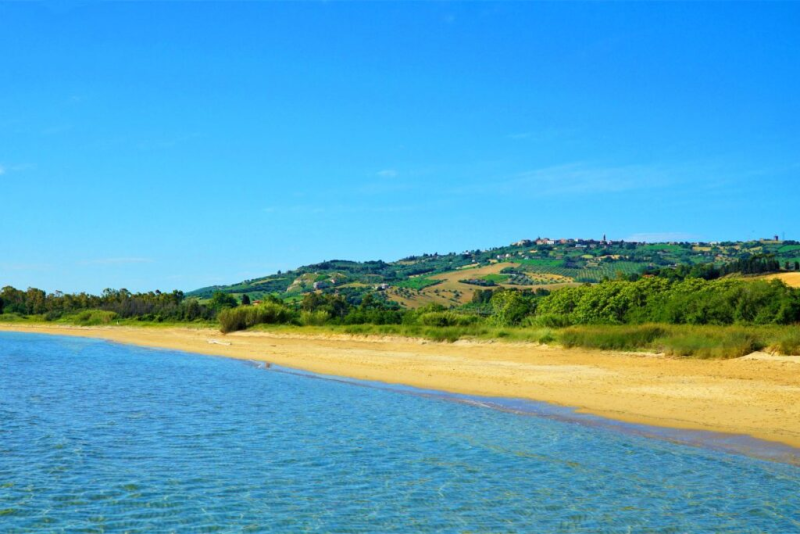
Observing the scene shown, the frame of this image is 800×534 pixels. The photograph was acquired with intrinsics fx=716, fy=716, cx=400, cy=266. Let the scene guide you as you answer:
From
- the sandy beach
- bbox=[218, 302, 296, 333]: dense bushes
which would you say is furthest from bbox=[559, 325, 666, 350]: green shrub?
bbox=[218, 302, 296, 333]: dense bushes

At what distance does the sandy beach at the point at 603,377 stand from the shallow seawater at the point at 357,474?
253 centimetres

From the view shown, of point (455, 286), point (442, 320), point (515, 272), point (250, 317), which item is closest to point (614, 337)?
point (442, 320)

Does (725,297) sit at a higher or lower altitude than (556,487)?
higher

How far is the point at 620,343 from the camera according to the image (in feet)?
96.2

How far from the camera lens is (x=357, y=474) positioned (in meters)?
11.0

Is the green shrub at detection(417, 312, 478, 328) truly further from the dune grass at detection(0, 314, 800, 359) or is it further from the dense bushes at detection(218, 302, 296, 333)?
the dense bushes at detection(218, 302, 296, 333)

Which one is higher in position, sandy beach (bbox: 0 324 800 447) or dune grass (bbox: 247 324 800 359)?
dune grass (bbox: 247 324 800 359)

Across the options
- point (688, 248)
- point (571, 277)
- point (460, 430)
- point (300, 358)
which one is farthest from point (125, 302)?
point (688, 248)

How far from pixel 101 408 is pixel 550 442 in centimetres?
1109

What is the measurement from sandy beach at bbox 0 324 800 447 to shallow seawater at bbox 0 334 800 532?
2.53 m

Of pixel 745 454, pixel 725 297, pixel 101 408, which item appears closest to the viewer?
pixel 745 454

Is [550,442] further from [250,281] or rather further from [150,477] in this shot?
[250,281]

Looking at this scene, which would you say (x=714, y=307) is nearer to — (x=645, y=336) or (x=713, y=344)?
(x=645, y=336)

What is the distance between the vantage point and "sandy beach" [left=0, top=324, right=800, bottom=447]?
15.7 meters
